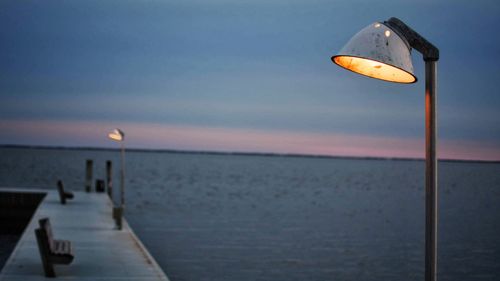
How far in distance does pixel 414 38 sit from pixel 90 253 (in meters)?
9.68

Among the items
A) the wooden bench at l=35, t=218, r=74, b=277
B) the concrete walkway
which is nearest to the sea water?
the concrete walkway

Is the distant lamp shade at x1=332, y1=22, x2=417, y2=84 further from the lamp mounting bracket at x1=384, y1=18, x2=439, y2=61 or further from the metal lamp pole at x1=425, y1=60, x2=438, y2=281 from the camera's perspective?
the metal lamp pole at x1=425, y1=60, x2=438, y2=281

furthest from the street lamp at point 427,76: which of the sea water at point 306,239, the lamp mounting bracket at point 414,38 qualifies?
the sea water at point 306,239

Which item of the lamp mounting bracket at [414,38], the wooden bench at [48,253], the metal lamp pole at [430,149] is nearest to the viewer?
the lamp mounting bracket at [414,38]

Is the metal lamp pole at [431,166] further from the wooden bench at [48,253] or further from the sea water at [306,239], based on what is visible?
the sea water at [306,239]

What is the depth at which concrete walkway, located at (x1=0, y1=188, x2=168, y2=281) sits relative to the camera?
10.4 m

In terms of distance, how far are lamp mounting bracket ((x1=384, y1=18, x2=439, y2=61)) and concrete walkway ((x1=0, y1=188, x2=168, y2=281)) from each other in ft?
23.3

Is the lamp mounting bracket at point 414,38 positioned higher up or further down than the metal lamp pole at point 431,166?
Answer: higher up

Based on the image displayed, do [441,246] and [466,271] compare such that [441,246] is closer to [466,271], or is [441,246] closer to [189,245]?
[466,271]

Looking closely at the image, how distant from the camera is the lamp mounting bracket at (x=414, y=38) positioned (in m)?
3.84

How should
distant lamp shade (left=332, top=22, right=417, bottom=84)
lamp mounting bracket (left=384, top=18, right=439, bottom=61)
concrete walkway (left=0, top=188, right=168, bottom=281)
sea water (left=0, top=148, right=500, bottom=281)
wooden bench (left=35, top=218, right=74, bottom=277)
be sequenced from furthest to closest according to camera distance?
sea water (left=0, top=148, right=500, bottom=281) < concrete walkway (left=0, top=188, right=168, bottom=281) < wooden bench (left=35, top=218, right=74, bottom=277) < lamp mounting bracket (left=384, top=18, right=439, bottom=61) < distant lamp shade (left=332, top=22, right=417, bottom=84)

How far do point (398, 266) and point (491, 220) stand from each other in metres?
16.5

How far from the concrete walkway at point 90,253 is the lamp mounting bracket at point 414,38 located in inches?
280

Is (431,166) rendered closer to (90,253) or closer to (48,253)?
(48,253)
